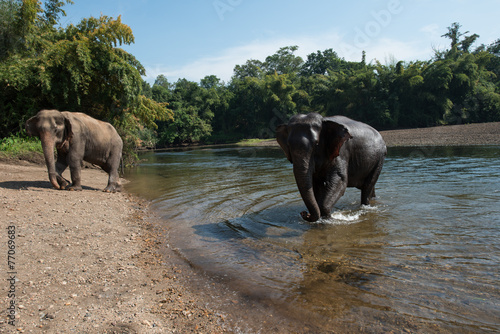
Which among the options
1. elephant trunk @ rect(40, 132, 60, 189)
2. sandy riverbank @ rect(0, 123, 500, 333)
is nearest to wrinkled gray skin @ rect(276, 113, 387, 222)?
sandy riverbank @ rect(0, 123, 500, 333)

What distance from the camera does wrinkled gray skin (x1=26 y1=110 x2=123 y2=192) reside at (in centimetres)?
862

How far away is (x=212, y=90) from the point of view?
220ft

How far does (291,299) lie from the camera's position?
3.59 meters

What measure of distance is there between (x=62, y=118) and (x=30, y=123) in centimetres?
77

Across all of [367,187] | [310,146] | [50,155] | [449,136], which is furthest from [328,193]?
[449,136]

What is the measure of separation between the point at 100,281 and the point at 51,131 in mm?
6525

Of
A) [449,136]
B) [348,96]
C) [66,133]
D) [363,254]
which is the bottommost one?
[363,254]

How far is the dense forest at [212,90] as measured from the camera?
1475 centimetres

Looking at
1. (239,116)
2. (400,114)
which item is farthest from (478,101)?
(239,116)

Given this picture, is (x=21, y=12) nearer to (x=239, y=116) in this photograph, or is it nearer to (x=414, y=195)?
(x=414, y=195)

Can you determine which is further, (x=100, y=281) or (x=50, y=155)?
(x=50, y=155)

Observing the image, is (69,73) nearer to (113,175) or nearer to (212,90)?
(113,175)

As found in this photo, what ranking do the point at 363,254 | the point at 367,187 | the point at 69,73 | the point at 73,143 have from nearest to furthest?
the point at 363,254 < the point at 367,187 < the point at 73,143 < the point at 69,73

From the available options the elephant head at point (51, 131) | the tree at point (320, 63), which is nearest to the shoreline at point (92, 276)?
the elephant head at point (51, 131)
